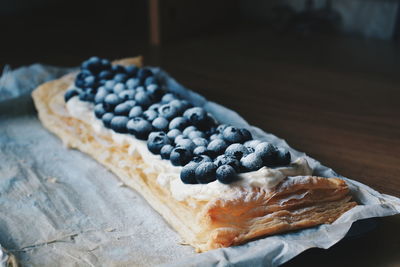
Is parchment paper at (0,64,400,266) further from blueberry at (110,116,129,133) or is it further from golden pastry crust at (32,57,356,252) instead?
blueberry at (110,116,129,133)

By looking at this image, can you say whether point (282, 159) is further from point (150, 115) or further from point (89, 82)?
point (89, 82)

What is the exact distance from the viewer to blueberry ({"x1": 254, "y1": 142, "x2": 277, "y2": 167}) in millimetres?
1542

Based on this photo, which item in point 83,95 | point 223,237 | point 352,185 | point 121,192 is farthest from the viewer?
point 83,95

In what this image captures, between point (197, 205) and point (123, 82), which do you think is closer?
point (197, 205)

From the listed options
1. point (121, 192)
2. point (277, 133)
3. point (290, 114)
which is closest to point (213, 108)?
point (277, 133)

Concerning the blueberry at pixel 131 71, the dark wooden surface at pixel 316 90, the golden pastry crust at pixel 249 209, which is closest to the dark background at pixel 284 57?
the dark wooden surface at pixel 316 90

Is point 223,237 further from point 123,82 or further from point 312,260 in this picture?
point 123,82

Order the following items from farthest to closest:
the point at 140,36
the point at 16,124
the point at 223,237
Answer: the point at 140,36 < the point at 16,124 < the point at 223,237

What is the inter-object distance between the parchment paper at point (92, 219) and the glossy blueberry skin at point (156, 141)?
196 mm

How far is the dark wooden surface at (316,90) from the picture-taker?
190 centimetres

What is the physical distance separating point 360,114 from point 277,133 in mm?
546

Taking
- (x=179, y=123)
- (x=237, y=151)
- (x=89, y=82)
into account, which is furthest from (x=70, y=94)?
(x=237, y=151)

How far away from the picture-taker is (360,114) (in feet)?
8.70

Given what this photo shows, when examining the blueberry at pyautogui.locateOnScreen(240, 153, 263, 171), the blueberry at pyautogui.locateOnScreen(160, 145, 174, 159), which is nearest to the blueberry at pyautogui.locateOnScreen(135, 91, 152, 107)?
the blueberry at pyautogui.locateOnScreen(160, 145, 174, 159)
